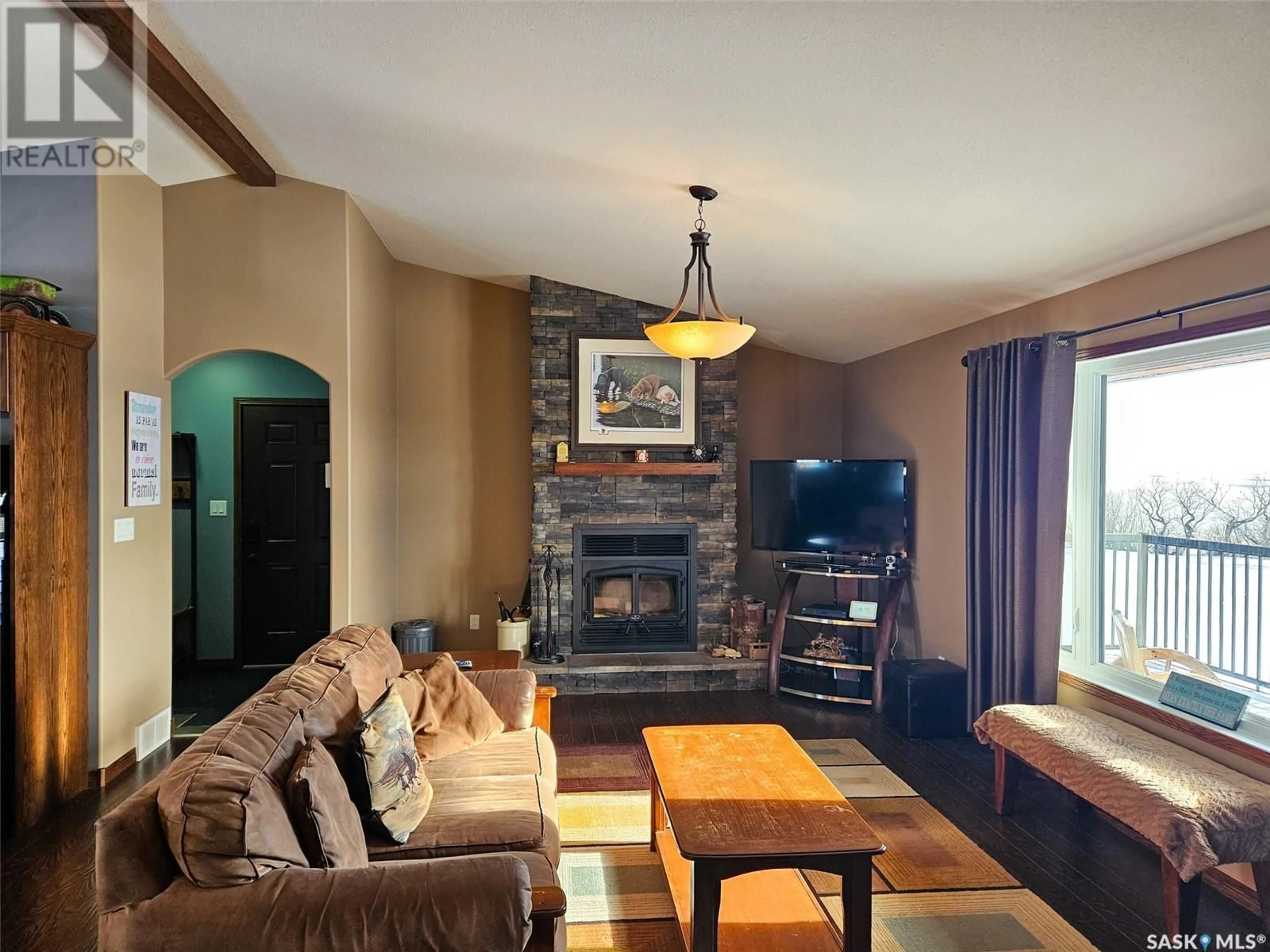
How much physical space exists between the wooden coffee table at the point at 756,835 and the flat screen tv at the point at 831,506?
8.01ft

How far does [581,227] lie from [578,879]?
3165mm

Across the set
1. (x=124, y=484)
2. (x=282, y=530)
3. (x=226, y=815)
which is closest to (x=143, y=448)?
(x=124, y=484)

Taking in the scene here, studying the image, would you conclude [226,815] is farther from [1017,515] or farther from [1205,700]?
[1017,515]

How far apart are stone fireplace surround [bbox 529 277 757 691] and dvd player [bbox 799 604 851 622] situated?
0.56 metres

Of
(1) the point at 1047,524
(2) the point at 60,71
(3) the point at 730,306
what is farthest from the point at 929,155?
(2) the point at 60,71

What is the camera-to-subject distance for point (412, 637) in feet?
17.9

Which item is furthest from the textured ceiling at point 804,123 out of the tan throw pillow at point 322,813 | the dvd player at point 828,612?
the tan throw pillow at point 322,813

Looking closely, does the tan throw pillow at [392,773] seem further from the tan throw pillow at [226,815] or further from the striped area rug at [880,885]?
the striped area rug at [880,885]

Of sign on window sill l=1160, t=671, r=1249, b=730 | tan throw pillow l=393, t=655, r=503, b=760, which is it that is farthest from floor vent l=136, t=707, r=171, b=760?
sign on window sill l=1160, t=671, r=1249, b=730

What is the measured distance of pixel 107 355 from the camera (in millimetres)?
3777

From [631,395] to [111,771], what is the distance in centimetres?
371

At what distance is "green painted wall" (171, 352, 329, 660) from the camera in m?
5.72

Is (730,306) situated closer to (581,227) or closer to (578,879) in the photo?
(581,227)

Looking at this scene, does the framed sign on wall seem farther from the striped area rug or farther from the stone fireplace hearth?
the striped area rug
